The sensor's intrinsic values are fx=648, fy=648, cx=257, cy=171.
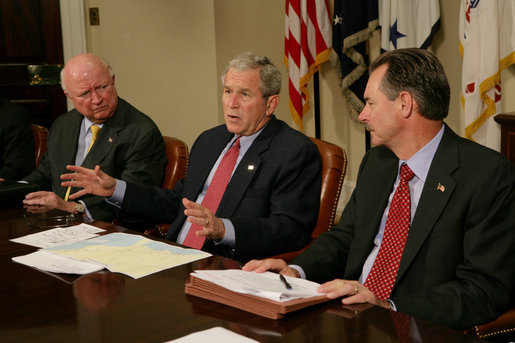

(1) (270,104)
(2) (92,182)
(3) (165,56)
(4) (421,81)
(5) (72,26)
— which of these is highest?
(5) (72,26)

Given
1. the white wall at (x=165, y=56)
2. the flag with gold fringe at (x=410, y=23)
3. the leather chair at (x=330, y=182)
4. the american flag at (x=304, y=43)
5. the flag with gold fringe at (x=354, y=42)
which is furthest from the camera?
the white wall at (x=165, y=56)

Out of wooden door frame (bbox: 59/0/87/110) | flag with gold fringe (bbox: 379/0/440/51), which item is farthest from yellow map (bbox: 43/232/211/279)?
wooden door frame (bbox: 59/0/87/110)

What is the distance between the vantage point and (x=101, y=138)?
3.35 meters

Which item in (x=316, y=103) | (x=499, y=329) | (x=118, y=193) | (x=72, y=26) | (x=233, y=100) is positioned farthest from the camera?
(x=72, y=26)

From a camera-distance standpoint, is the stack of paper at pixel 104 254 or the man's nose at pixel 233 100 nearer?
the stack of paper at pixel 104 254

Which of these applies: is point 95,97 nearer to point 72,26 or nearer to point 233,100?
point 233,100

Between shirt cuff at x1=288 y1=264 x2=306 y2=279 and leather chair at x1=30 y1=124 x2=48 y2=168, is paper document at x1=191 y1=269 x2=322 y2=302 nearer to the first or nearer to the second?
shirt cuff at x1=288 y1=264 x2=306 y2=279

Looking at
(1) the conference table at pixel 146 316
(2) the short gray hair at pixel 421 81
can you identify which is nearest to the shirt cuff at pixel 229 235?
(1) the conference table at pixel 146 316

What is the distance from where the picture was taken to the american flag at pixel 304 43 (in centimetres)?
517

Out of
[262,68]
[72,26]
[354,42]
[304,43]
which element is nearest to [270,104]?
[262,68]

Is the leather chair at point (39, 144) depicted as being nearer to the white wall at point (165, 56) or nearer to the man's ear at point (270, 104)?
the white wall at point (165, 56)

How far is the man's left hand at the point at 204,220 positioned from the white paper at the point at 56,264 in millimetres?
343

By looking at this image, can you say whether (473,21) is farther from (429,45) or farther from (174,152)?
(174,152)

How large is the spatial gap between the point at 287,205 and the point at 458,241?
84 centimetres
